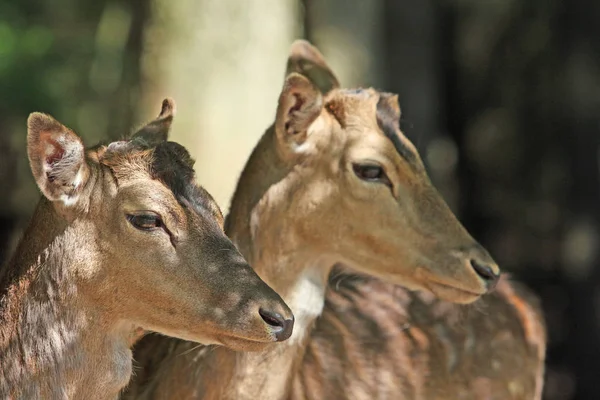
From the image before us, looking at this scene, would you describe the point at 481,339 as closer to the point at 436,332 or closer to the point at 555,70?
the point at 436,332

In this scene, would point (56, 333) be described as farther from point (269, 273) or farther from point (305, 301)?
point (305, 301)

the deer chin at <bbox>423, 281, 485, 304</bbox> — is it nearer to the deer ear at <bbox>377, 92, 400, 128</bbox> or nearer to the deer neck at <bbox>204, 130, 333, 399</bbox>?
the deer neck at <bbox>204, 130, 333, 399</bbox>

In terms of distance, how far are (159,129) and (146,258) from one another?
0.79 metres

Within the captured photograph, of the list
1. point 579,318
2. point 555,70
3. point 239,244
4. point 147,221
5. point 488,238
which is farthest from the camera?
point 488,238

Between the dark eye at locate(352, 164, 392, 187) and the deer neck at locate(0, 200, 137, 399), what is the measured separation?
5.14 ft

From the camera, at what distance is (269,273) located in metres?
5.39

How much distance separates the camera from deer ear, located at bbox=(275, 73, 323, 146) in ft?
17.5

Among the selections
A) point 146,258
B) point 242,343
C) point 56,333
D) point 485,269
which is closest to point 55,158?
point 146,258

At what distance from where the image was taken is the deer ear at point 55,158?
4.26 m

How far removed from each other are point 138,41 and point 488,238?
4.93 meters

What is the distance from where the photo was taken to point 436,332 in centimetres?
646

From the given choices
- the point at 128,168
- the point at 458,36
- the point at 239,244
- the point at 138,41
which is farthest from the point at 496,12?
the point at 128,168

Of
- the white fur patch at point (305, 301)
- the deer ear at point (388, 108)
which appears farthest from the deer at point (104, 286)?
the deer ear at point (388, 108)

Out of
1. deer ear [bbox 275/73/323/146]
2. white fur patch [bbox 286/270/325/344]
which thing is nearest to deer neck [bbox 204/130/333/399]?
white fur patch [bbox 286/270/325/344]
